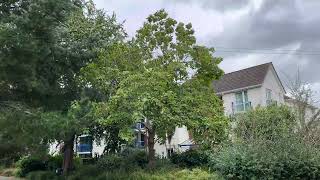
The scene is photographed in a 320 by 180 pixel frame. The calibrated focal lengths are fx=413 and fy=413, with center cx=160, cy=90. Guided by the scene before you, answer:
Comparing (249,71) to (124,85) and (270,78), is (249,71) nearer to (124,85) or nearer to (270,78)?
(270,78)

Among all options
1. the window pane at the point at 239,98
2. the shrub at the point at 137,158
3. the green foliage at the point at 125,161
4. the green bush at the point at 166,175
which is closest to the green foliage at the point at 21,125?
A: the green bush at the point at 166,175

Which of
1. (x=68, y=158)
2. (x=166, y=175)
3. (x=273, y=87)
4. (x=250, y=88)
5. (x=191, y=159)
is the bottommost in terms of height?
(x=166, y=175)

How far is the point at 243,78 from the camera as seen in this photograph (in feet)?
127

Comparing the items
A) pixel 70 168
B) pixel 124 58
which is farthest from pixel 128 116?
pixel 70 168

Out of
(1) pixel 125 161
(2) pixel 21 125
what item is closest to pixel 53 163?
(1) pixel 125 161

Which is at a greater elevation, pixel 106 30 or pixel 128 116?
pixel 106 30

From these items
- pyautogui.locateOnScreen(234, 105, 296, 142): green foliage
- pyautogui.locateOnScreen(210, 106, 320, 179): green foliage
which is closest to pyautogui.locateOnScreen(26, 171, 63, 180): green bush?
pyautogui.locateOnScreen(234, 105, 296, 142): green foliage

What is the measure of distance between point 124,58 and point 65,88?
329cm

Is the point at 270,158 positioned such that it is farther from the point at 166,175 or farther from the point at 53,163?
the point at 53,163

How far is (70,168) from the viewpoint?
27.4 metres

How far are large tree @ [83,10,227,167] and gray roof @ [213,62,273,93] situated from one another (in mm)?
16101

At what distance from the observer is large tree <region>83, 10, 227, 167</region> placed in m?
18.8

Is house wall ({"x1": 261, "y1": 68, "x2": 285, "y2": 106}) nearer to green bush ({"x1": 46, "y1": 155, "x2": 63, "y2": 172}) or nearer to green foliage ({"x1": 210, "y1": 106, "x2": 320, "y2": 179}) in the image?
green bush ({"x1": 46, "y1": 155, "x2": 63, "y2": 172})

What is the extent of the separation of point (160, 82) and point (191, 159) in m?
6.15
